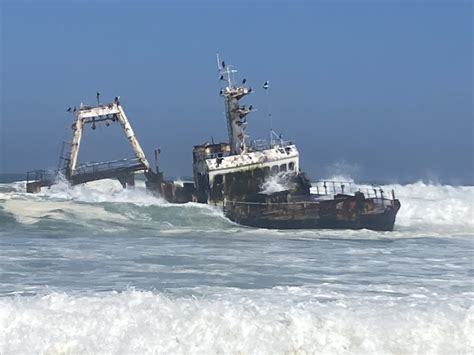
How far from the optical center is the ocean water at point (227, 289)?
10.7 meters

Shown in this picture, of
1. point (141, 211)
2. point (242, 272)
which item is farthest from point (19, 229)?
point (242, 272)

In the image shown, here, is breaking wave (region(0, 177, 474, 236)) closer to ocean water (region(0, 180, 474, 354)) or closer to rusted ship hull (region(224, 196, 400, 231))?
ocean water (region(0, 180, 474, 354))

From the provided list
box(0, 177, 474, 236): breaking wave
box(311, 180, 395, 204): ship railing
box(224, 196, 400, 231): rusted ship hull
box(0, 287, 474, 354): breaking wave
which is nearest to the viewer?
box(0, 287, 474, 354): breaking wave

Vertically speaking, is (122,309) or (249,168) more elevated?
(249,168)

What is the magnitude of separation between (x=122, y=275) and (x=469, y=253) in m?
11.0

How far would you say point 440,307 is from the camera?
40.8 feet

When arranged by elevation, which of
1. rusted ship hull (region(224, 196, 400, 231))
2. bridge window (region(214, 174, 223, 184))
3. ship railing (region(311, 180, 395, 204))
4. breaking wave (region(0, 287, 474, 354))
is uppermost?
bridge window (region(214, 174, 223, 184))

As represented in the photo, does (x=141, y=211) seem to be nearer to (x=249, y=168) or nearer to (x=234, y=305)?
(x=249, y=168)

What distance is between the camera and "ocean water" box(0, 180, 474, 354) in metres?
10.7

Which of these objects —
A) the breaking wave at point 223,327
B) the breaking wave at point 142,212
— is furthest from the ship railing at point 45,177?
the breaking wave at point 223,327

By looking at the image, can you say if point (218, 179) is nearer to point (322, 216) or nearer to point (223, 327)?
point (322, 216)

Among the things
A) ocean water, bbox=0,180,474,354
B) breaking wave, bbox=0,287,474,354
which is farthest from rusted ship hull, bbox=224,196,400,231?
breaking wave, bbox=0,287,474,354

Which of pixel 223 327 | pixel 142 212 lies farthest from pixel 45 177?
pixel 223 327

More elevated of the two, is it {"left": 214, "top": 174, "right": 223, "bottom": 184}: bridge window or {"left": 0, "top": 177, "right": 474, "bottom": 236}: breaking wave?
{"left": 214, "top": 174, "right": 223, "bottom": 184}: bridge window
